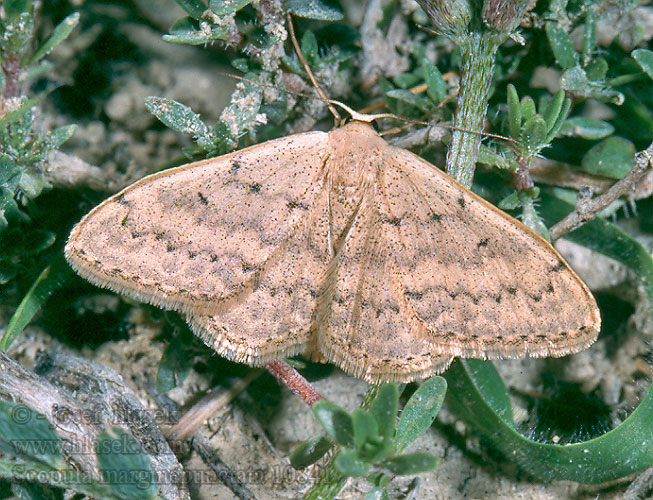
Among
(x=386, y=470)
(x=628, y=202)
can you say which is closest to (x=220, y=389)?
(x=386, y=470)

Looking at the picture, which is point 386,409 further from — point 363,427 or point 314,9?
point 314,9

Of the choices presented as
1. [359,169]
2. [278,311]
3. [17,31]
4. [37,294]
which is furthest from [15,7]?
[278,311]

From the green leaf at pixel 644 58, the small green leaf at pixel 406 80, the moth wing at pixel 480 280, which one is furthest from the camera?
the small green leaf at pixel 406 80

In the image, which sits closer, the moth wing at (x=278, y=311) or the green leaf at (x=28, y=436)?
the green leaf at (x=28, y=436)

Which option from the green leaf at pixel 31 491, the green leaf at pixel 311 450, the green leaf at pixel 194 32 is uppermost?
the green leaf at pixel 194 32

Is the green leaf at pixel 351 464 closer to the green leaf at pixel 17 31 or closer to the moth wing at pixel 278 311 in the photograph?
the moth wing at pixel 278 311

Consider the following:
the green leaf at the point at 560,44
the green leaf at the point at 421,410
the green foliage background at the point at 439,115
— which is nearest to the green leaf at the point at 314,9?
the green foliage background at the point at 439,115

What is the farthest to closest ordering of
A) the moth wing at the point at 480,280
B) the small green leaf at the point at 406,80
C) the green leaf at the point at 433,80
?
the small green leaf at the point at 406,80 → the green leaf at the point at 433,80 → the moth wing at the point at 480,280
